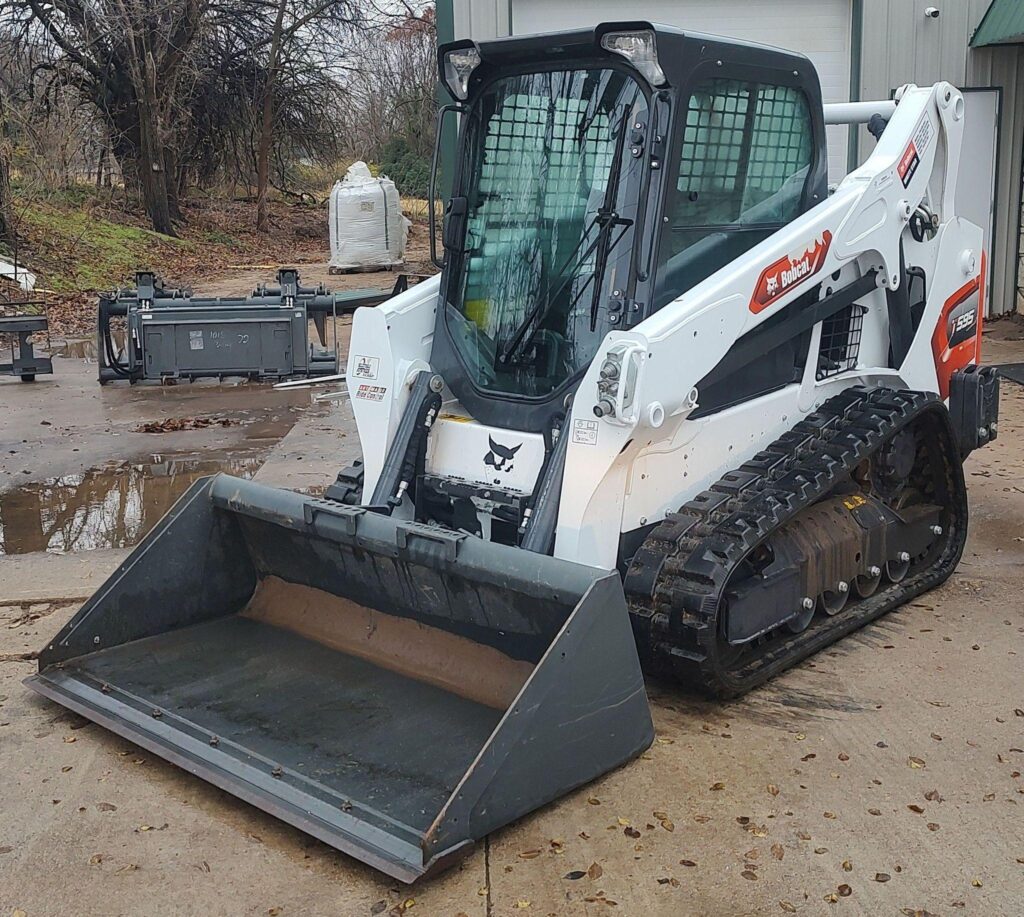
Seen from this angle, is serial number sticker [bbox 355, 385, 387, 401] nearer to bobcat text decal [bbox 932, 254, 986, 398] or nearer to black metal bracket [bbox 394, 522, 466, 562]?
black metal bracket [bbox 394, 522, 466, 562]

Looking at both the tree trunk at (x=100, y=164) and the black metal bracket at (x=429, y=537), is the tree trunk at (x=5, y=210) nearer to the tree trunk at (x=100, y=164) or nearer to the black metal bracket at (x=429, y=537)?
the tree trunk at (x=100, y=164)

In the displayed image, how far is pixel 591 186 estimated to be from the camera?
4.61 m

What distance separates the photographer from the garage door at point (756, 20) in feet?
39.9

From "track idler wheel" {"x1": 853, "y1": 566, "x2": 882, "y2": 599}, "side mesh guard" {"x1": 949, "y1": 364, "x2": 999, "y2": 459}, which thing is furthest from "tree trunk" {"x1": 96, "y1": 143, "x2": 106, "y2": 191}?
"track idler wheel" {"x1": 853, "y1": 566, "x2": 882, "y2": 599}

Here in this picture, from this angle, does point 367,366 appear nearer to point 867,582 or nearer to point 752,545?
point 752,545

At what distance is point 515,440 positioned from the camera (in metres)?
4.59

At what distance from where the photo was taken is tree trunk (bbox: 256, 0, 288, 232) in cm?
2767

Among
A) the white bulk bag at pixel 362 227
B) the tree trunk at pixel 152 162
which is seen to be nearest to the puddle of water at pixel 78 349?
the white bulk bag at pixel 362 227

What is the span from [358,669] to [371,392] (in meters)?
1.12

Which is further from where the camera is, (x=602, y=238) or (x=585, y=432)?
(x=602, y=238)

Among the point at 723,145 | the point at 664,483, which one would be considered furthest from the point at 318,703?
the point at 723,145

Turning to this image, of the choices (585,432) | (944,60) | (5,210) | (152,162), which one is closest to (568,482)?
(585,432)

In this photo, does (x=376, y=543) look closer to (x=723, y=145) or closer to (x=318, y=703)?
(x=318, y=703)

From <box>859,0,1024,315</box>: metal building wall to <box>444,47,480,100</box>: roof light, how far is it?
8.23m
